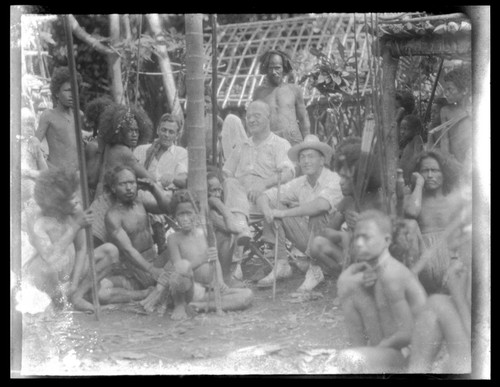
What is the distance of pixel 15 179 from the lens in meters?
9.84

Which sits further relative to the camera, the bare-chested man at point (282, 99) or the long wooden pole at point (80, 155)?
the bare-chested man at point (282, 99)

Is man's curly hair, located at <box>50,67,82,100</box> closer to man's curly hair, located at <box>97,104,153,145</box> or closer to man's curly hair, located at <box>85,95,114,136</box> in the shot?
man's curly hair, located at <box>85,95,114,136</box>

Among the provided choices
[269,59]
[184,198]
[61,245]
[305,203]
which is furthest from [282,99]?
[61,245]

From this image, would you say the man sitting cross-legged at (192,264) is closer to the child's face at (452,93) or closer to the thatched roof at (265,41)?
the thatched roof at (265,41)

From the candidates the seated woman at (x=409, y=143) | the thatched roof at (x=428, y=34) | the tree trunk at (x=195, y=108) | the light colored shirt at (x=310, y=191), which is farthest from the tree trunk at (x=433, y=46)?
the tree trunk at (x=195, y=108)

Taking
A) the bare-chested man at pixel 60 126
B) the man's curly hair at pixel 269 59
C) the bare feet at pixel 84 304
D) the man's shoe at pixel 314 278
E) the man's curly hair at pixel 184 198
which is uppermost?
the man's curly hair at pixel 269 59

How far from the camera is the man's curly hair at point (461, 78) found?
984 centimetres

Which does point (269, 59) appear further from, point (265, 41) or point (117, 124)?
point (117, 124)

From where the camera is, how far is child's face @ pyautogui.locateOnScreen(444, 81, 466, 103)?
9.86 metres

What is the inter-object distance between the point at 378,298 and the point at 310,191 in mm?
840

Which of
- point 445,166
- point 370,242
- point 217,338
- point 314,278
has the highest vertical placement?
point 445,166

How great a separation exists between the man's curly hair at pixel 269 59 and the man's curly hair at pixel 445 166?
1043 mm

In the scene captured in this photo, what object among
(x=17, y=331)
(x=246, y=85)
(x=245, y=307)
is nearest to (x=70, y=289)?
(x=17, y=331)

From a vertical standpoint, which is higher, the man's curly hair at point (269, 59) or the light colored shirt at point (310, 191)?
the man's curly hair at point (269, 59)
